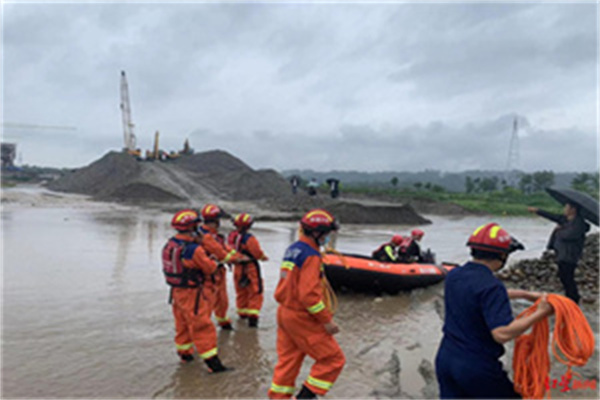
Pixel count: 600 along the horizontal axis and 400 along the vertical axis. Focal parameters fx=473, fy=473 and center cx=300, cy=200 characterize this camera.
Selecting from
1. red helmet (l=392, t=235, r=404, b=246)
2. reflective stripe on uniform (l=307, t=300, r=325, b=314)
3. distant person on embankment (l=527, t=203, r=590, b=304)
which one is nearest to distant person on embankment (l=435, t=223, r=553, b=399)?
reflective stripe on uniform (l=307, t=300, r=325, b=314)

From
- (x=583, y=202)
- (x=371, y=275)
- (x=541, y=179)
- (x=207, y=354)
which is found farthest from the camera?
(x=541, y=179)

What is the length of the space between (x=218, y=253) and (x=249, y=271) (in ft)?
2.62

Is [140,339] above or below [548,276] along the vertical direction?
below

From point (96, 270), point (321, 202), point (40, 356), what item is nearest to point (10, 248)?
point (96, 270)

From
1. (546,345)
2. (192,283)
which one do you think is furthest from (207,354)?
(546,345)

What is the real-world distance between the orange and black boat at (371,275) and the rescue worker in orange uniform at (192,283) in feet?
10.7

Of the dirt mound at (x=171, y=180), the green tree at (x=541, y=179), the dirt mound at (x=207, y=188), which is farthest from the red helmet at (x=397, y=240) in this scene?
the green tree at (x=541, y=179)

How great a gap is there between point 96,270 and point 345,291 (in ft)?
17.3

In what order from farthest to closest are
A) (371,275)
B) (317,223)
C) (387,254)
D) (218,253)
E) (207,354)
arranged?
(387,254) < (371,275) < (218,253) < (207,354) < (317,223)

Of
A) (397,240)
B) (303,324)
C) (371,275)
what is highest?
(397,240)

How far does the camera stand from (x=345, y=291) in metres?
8.21

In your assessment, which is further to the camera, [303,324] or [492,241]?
[303,324]

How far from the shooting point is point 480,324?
241 cm

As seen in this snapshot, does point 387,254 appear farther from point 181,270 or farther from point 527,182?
point 527,182
